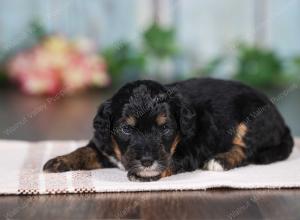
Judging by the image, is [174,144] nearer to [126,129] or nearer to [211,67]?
[126,129]

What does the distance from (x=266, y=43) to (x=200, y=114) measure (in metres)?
5.12

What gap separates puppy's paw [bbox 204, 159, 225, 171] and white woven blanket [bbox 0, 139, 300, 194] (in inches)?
1.7

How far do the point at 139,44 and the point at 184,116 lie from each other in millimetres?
5139

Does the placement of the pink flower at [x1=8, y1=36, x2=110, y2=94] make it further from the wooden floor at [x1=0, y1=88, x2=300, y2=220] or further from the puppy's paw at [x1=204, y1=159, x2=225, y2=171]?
the wooden floor at [x1=0, y1=88, x2=300, y2=220]

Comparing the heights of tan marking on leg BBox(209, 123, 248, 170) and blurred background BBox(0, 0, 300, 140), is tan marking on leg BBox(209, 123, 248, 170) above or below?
above

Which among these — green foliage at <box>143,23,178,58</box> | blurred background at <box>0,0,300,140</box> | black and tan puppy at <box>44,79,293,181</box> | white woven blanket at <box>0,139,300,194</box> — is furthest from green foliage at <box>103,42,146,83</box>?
white woven blanket at <box>0,139,300,194</box>

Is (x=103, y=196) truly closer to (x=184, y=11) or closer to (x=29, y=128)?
(x=29, y=128)

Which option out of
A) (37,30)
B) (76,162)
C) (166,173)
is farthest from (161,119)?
(37,30)

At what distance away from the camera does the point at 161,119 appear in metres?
3.92

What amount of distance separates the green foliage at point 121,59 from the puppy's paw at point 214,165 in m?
4.63

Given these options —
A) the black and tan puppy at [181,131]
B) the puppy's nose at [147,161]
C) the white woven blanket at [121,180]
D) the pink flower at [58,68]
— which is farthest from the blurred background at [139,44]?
the puppy's nose at [147,161]

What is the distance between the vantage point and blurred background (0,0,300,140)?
8430mm

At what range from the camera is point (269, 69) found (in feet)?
29.0

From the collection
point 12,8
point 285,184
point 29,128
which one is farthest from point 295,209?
point 12,8
